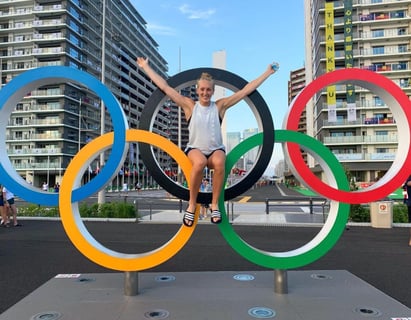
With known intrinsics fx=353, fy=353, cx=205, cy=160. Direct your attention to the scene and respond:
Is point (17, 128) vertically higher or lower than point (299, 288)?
higher

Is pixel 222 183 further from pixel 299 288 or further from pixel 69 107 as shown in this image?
pixel 69 107

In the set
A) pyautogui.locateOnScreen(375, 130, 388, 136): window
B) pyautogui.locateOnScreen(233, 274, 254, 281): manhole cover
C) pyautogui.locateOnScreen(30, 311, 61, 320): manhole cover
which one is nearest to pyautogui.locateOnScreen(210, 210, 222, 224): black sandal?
pyautogui.locateOnScreen(233, 274, 254, 281): manhole cover

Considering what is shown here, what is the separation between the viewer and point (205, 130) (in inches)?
182

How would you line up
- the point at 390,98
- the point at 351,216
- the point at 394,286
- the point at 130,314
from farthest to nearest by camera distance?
the point at 351,216
the point at 394,286
the point at 390,98
the point at 130,314

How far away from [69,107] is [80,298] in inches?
2279

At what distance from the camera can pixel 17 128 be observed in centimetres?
5594

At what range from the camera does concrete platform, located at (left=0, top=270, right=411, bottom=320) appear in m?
4.02

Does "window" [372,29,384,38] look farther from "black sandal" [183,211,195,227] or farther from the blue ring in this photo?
"black sandal" [183,211,195,227]

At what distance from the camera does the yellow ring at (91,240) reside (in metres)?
4.65

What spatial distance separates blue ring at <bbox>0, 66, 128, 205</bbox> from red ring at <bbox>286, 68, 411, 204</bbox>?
91.7 inches

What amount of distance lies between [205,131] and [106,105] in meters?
1.37

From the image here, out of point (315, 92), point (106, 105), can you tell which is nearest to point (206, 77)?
point (106, 105)

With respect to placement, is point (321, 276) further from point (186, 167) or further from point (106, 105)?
point (106, 105)

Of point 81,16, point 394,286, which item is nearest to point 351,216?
point 394,286
